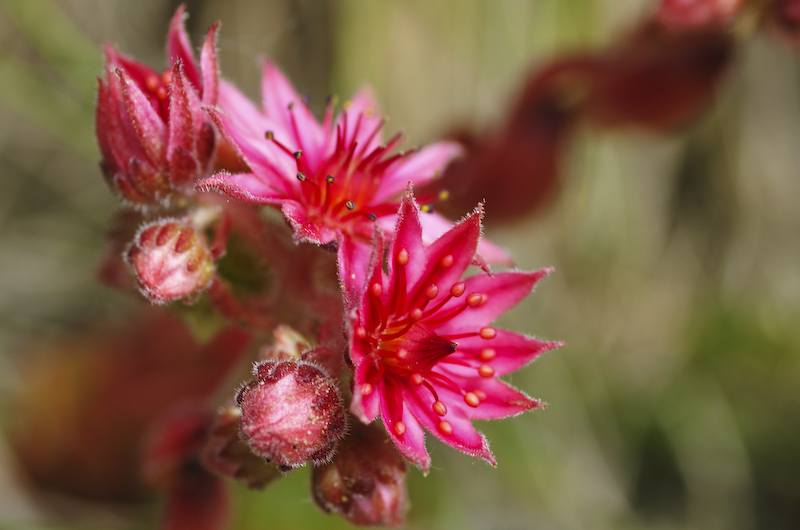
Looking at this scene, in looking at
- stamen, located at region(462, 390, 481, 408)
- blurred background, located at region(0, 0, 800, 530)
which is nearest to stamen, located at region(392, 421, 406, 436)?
stamen, located at region(462, 390, 481, 408)

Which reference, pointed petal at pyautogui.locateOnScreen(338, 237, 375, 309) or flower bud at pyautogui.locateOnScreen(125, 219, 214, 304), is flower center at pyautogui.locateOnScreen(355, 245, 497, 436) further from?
flower bud at pyautogui.locateOnScreen(125, 219, 214, 304)

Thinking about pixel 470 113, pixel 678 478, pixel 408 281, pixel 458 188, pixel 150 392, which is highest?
pixel 470 113

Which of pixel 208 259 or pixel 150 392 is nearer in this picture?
pixel 208 259

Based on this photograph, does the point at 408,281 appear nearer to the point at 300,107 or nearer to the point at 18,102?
the point at 300,107

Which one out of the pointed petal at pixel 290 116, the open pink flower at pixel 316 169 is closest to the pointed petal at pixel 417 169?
the open pink flower at pixel 316 169

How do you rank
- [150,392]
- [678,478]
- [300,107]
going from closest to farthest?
[300,107] → [150,392] → [678,478]

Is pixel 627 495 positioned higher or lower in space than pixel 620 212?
lower

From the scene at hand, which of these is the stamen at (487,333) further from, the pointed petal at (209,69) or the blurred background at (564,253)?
the blurred background at (564,253)

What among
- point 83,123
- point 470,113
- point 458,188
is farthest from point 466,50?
point 83,123

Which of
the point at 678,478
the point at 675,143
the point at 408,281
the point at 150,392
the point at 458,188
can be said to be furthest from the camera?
the point at 675,143
